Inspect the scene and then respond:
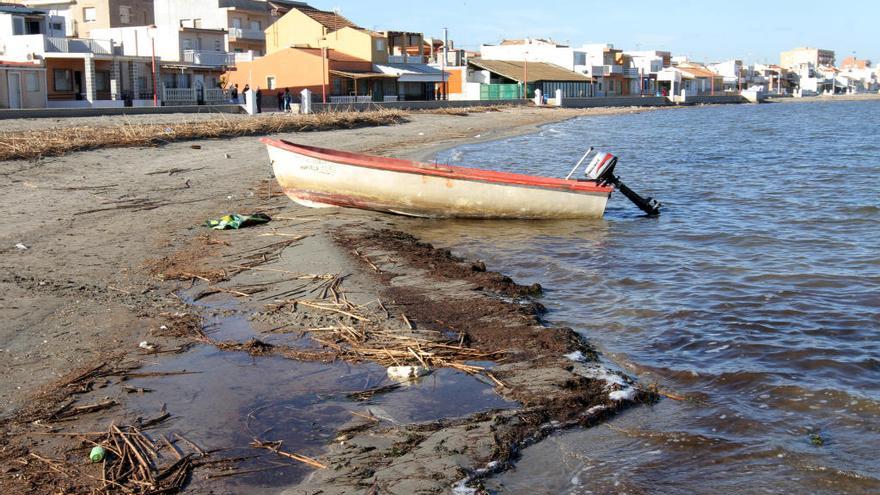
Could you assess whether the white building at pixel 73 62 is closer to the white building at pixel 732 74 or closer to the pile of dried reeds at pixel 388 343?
the pile of dried reeds at pixel 388 343

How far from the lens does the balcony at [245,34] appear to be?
74.0 meters

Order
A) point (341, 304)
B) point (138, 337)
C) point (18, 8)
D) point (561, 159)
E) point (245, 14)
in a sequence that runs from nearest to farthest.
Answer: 1. point (138, 337)
2. point (341, 304)
3. point (561, 159)
4. point (18, 8)
5. point (245, 14)

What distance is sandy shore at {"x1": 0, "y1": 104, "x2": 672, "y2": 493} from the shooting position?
19.3 ft

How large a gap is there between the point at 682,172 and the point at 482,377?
22156 mm

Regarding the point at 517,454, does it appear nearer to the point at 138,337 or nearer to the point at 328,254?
the point at 138,337

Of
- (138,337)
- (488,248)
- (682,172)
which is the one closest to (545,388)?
(138,337)

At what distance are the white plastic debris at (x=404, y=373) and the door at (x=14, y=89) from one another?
38.4 m

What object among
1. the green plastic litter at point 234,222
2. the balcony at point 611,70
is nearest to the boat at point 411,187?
the green plastic litter at point 234,222

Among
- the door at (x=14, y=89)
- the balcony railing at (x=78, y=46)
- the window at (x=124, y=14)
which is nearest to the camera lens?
the door at (x=14, y=89)

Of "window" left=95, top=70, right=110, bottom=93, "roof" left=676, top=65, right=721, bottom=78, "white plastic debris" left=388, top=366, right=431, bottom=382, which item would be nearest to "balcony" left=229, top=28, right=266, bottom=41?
"window" left=95, top=70, right=110, bottom=93

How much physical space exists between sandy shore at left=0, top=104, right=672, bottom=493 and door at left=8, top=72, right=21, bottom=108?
81.2 feet

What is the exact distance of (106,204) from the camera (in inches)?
575

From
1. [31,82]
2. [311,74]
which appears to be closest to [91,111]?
[31,82]

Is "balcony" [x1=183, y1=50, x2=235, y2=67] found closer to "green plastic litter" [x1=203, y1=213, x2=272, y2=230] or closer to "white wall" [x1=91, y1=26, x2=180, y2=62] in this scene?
"white wall" [x1=91, y1=26, x2=180, y2=62]
